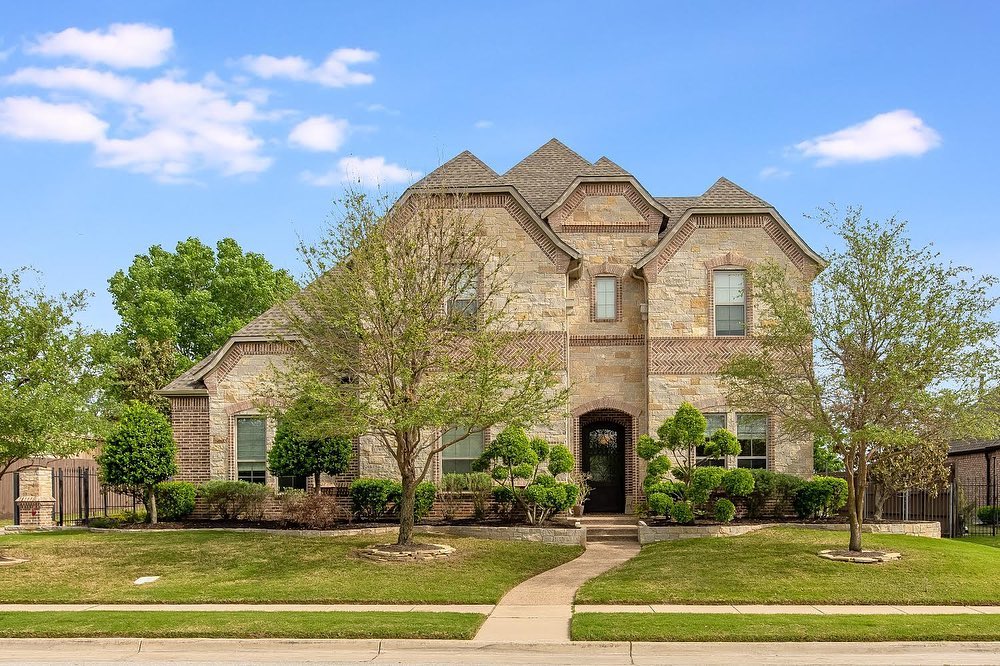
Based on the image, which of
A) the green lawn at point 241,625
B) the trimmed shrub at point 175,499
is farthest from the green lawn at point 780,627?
the trimmed shrub at point 175,499

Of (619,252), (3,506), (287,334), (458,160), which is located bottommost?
(3,506)

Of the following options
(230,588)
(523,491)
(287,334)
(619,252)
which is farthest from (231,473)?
(619,252)

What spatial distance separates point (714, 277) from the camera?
25797mm

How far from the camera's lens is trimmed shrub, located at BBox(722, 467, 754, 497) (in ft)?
74.1

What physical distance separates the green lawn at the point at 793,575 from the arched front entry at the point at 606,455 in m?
5.53

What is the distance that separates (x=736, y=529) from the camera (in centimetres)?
2217

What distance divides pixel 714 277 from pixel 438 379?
34.1 ft

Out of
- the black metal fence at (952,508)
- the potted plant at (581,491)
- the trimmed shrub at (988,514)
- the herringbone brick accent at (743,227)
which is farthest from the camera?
the trimmed shrub at (988,514)

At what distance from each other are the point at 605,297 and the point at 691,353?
2869 millimetres

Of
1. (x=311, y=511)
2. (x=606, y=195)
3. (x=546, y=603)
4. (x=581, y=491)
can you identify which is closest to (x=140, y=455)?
(x=311, y=511)

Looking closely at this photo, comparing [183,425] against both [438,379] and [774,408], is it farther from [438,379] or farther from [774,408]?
[774,408]

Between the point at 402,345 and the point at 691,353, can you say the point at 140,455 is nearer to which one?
the point at 402,345

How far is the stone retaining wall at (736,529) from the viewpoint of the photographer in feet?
72.1

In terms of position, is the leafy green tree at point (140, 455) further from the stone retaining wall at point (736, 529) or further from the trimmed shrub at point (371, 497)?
the stone retaining wall at point (736, 529)
